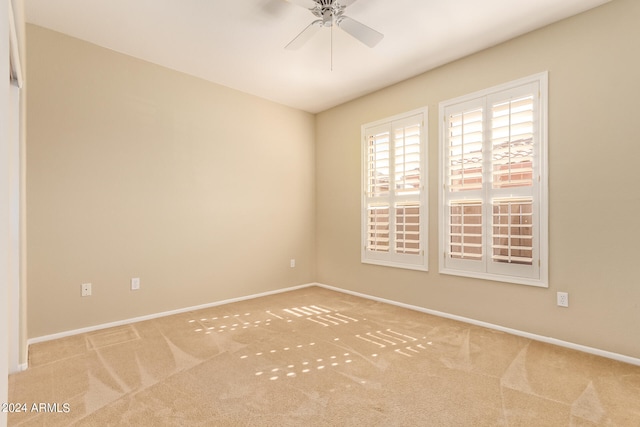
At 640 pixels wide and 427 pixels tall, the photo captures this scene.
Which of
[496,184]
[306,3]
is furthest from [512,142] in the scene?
[306,3]

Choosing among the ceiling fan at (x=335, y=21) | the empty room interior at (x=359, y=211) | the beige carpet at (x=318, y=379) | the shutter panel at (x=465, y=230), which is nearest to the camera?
the beige carpet at (x=318, y=379)

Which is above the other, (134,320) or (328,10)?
(328,10)

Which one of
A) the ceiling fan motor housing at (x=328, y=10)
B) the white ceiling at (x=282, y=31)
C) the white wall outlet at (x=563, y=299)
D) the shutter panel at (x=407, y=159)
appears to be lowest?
the white wall outlet at (x=563, y=299)

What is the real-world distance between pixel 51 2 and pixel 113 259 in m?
2.13

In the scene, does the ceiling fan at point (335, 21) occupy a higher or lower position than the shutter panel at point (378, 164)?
higher

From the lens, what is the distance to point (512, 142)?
2.89 meters

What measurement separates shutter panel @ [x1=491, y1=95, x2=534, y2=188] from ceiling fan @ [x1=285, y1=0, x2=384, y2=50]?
1381 millimetres

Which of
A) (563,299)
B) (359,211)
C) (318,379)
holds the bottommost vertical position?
(318,379)

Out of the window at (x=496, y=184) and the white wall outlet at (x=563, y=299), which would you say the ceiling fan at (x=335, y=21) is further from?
the white wall outlet at (x=563, y=299)

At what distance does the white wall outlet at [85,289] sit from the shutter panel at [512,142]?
384 cm

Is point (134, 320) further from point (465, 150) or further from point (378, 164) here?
point (465, 150)

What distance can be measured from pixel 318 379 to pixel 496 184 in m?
2.28

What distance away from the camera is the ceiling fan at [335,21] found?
2242 millimetres

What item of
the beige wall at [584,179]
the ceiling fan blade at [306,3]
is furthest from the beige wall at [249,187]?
the ceiling fan blade at [306,3]
